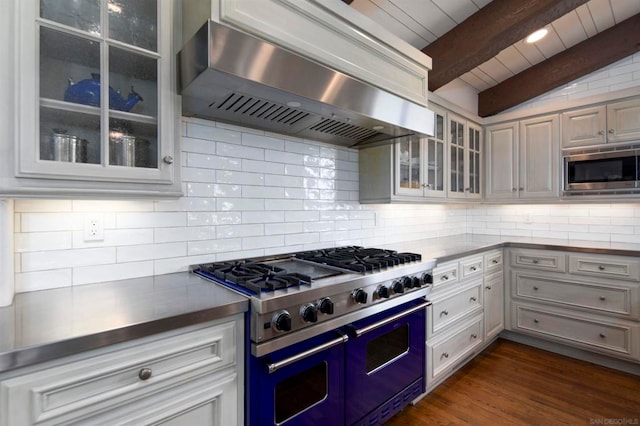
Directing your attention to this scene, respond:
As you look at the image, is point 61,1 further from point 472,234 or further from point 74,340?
point 472,234

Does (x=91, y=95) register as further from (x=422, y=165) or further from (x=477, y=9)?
(x=477, y=9)

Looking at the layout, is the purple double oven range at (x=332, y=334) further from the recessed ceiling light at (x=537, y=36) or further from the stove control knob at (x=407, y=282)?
the recessed ceiling light at (x=537, y=36)

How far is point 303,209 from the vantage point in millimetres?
2234

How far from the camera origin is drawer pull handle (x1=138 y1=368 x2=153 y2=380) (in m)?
0.99

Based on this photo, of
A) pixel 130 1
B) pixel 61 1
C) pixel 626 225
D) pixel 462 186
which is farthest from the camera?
pixel 462 186

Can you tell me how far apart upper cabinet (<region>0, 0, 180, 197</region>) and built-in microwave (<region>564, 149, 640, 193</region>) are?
130 inches

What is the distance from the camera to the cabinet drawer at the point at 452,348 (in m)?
2.17

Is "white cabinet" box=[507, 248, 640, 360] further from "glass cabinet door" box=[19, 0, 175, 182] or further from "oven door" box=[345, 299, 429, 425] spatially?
"glass cabinet door" box=[19, 0, 175, 182]

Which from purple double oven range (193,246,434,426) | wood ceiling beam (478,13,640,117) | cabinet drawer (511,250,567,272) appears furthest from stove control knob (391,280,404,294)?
wood ceiling beam (478,13,640,117)

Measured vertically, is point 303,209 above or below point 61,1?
below

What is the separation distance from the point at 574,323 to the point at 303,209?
2.53 meters

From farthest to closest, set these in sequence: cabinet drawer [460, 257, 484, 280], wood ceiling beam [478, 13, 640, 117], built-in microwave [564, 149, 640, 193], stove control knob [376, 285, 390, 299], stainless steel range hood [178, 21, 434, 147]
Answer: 1. wood ceiling beam [478, 13, 640, 117]
2. built-in microwave [564, 149, 640, 193]
3. cabinet drawer [460, 257, 484, 280]
4. stove control knob [376, 285, 390, 299]
5. stainless steel range hood [178, 21, 434, 147]

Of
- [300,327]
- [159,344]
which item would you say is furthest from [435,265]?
[159,344]

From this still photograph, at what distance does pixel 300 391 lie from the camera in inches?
54.6
